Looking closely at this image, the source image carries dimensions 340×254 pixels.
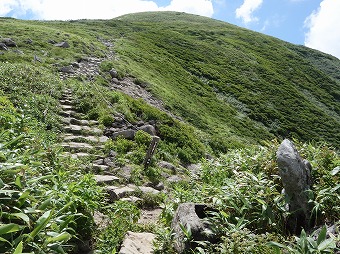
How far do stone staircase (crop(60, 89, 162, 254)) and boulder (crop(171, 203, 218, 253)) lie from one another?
2.09 feet

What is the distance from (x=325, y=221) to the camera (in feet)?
22.4

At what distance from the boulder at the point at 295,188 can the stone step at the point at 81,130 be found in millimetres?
9053

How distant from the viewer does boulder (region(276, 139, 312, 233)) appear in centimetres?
707

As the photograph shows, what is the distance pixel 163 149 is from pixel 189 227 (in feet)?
29.8

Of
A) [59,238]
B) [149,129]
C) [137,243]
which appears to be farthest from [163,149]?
[59,238]

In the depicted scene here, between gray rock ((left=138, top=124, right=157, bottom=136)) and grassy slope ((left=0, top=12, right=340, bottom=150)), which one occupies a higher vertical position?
grassy slope ((left=0, top=12, right=340, bottom=150))

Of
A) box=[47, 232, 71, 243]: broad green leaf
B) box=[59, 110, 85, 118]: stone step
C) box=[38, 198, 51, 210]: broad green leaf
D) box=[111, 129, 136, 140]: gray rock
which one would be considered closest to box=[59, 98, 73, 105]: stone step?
box=[59, 110, 85, 118]: stone step

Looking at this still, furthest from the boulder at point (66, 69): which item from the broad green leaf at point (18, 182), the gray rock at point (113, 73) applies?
the broad green leaf at point (18, 182)

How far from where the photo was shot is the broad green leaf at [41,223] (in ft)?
15.5

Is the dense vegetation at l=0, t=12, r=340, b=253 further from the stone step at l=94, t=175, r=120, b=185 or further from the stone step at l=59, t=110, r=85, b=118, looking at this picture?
the stone step at l=94, t=175, r=120, b=185

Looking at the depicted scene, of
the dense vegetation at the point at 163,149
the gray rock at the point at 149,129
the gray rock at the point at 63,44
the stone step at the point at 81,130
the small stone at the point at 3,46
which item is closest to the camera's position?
the dense vegetation at the point at 163,149

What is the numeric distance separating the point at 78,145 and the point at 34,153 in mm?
5083

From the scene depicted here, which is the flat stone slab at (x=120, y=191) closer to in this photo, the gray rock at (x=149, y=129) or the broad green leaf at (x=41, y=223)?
the broad green leaf at (x=41, y=223)

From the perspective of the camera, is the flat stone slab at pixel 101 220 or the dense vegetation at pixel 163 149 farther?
the flat stone slab at pixel 101 220
